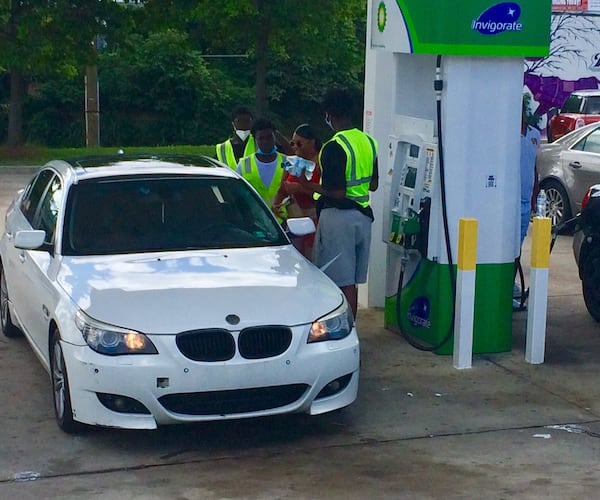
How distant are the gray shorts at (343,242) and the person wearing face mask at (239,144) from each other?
1.62 metres

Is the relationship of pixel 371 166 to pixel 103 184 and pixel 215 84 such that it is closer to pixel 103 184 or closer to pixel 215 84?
pixel 103 184

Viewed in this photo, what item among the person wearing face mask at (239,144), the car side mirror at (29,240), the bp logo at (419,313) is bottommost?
the bp logo at (419,313)

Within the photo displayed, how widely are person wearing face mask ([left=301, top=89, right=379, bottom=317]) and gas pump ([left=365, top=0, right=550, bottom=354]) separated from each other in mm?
361

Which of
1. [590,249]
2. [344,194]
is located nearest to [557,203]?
[590,249]

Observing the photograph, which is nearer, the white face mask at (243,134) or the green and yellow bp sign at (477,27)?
the green and yellow bp sign at (477,27)

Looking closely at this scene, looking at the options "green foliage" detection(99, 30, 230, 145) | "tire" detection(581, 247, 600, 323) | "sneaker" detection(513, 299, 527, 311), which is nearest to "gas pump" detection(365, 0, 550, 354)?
"tire" detection(581, 247, 600, 323)

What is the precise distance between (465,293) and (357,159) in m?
1.26

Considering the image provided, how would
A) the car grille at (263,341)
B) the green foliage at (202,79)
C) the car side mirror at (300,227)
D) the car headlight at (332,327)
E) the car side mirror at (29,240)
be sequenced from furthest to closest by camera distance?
the green foliage at (202,79) → the car side mirror at (300,227) → the car side mirror at (29,240) → the car headlight at (332,327) → the car grille at (263,341)

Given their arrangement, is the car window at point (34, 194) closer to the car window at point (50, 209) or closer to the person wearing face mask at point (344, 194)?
the car window at point (50, 209)

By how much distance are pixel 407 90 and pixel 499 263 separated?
1637 millimetres

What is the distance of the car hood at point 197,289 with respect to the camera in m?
6.20

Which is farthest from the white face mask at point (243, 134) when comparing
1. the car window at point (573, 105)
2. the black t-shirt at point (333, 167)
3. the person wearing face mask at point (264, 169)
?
the car window at point (573, 105)

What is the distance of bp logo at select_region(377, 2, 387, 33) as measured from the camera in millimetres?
8703

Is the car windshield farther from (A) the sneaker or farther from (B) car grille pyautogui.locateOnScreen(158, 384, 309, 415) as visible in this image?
(A) the sneaker
